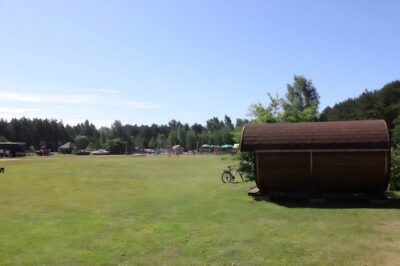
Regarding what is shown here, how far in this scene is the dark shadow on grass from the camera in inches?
675

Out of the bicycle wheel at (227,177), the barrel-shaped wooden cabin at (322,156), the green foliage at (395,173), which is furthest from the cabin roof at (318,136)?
the bicycle wheel at (227,177)

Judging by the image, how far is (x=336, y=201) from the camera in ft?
60.7


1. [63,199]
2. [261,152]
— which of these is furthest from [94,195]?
[261,152]

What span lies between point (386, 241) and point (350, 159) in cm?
716

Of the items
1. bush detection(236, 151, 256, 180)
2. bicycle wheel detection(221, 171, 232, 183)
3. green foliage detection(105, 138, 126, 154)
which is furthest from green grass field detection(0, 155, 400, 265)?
green foliage detection(105, 138, 126, 154)

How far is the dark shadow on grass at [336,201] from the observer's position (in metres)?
17.2

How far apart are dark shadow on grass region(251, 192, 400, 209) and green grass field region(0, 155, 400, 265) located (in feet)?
1.63

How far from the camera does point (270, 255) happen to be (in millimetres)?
9992

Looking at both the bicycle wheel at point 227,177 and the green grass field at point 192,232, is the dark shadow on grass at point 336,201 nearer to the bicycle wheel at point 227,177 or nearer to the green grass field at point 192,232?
the green grass field at point 192,232

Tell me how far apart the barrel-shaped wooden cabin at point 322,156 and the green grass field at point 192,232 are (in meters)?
1.48

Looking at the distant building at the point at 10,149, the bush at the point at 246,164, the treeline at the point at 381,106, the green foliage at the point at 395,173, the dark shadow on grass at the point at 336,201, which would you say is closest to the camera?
the dark shadow on grass at the point at 336,201

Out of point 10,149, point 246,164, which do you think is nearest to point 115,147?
point 10,149

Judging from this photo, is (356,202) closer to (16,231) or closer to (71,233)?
(71,233)

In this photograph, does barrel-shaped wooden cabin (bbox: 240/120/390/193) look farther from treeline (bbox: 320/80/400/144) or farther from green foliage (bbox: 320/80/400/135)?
green foliage (bbox: 320/80/400/135)
